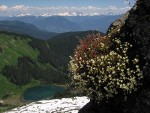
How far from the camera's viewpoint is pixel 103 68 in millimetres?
16156

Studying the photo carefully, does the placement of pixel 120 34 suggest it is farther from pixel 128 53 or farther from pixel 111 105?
pixel 111 105

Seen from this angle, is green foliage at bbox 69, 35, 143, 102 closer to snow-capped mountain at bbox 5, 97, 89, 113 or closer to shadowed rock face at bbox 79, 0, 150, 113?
shadowed rock face at bbox 79, 0, 150, 113

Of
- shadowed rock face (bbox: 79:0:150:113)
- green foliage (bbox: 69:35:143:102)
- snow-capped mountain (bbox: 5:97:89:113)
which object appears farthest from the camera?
snow-capped mountain (bbox: 5:97:89:113)

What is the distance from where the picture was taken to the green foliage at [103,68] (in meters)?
15.8

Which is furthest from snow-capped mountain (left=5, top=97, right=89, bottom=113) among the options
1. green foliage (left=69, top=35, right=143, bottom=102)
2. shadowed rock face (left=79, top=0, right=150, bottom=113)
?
shadowed rock face (left=79, top=0, right=150, bottom=113)

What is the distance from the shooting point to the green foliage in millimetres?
15812

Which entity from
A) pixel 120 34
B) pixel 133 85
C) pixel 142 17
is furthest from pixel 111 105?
pixel 142 17

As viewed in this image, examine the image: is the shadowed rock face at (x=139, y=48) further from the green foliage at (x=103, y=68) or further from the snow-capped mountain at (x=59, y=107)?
the snow-capped mountain at (x=59, y=107)

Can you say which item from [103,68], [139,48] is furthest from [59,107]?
[139,48]

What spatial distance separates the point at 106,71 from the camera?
16250 millimetres

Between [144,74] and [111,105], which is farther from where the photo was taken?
[111,105]

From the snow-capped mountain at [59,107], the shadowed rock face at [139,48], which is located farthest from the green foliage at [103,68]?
the snow-capped mountain at [59,107]

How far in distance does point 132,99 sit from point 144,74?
144 centimetres

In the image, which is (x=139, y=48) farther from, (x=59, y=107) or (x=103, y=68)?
(x=59, y=107)
